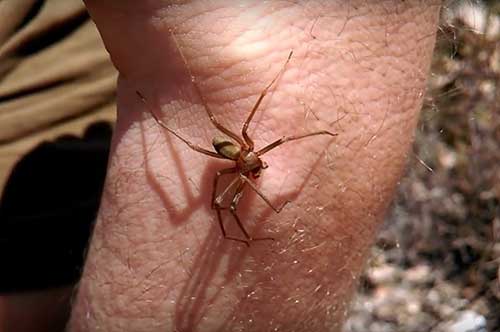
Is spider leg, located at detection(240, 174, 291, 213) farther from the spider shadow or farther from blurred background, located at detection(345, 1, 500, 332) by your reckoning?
blurred background, located at detection(345, 1, 500, 332)

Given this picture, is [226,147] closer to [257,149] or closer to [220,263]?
[257,149]

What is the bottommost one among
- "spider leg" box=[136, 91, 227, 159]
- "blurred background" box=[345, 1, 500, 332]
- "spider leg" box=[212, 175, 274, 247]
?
"blurred background" box=[345, 1, 500, 332]

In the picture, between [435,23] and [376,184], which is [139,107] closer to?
[376,184]

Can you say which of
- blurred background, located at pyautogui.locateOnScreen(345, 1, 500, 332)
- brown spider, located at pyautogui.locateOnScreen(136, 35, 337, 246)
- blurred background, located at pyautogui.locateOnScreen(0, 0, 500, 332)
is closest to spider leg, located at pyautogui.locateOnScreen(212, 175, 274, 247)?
brown spider, located at pyautogui.locateOnScreen(136, 35, 337, 246)

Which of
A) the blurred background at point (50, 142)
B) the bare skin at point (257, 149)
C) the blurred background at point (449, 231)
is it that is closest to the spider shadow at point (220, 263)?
the bare skin at point (257, 149)

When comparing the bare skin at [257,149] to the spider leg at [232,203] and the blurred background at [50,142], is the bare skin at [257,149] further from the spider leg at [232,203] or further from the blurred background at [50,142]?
the blurred background at [50,142]

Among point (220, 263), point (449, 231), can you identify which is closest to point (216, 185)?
point (220, 263)

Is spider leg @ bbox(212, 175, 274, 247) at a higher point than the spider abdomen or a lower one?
lower
